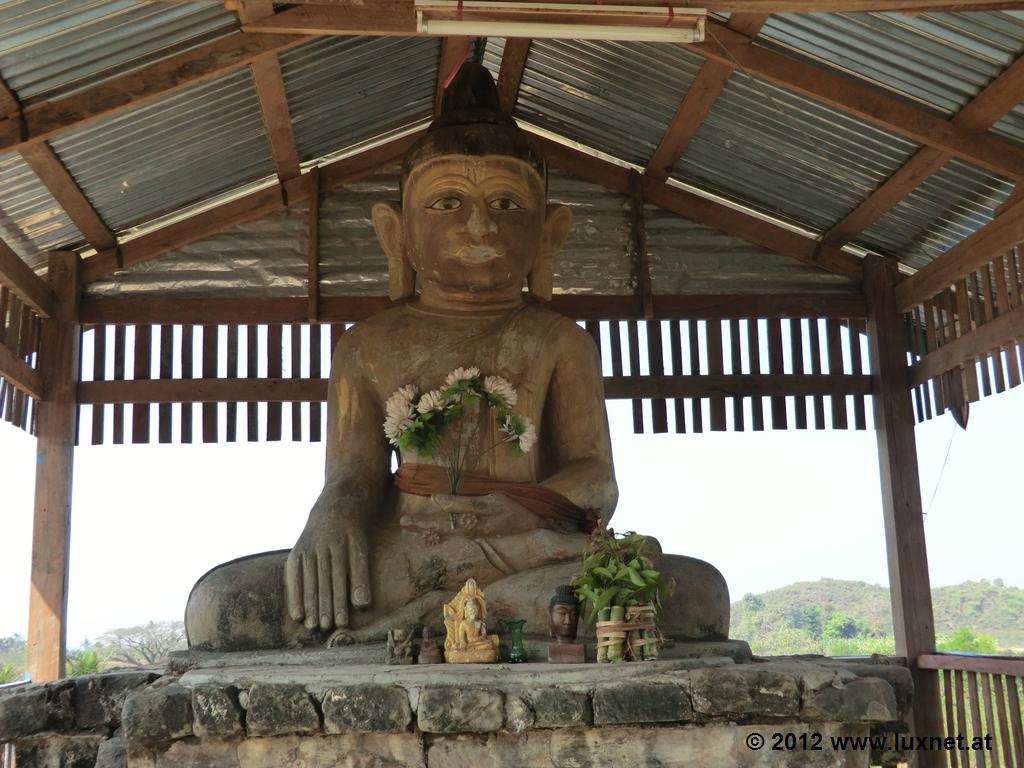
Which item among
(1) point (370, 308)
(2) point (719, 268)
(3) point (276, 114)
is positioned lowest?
(1) point (370, 308)

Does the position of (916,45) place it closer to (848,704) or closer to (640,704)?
(848,704)

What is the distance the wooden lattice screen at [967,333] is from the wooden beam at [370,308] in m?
0.58

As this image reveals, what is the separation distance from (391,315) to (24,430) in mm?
3259

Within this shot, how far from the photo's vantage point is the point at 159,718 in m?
3.72

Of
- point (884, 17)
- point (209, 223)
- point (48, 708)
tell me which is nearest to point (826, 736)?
point (48, 708)

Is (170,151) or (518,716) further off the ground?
(170,151)

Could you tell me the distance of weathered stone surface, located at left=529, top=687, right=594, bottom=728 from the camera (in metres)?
3.68

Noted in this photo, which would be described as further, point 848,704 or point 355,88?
→ point 355,88

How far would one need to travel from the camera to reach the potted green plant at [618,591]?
442 cm

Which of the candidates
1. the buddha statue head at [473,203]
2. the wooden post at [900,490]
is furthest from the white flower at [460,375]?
the wooden post at [900,490]

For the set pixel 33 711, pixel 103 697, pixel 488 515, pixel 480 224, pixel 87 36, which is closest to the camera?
pixel 33 711

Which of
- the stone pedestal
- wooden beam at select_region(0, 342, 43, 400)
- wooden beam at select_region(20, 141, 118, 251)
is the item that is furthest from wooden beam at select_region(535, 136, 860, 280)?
the stone pedestal

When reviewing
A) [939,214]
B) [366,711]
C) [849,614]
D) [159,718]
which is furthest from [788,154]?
[849,614]

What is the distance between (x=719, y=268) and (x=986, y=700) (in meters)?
3.54
